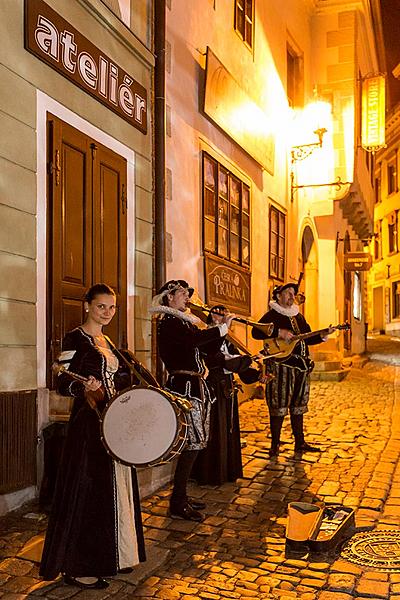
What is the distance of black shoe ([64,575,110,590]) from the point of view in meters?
3.77

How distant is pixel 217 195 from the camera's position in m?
9.55

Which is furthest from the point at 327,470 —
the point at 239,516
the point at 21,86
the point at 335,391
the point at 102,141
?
the point at 335,391

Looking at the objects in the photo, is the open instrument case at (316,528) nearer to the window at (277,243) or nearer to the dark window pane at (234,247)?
the dark window pane at (234,247)

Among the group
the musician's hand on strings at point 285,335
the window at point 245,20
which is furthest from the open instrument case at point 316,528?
the window at point 245,20

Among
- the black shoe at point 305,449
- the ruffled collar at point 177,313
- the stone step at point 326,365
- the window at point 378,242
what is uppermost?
the window at point 378,242

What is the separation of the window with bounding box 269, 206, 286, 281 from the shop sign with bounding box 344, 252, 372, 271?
5.79m

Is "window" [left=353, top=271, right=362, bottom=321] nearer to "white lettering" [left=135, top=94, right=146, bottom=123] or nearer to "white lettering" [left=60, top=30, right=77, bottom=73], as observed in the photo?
"white lettering" [left=135, top=94, right=146, bottom=123]

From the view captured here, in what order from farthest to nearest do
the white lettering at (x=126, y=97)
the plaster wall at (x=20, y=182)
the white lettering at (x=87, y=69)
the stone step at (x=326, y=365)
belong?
the stone step at (x=326, y=365) < the white lettering at (x=126, y=97) < the white lettering at (x=87, y=69) < the plaster wall at (x=20, y=182)

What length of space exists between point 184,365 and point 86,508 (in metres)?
1.55

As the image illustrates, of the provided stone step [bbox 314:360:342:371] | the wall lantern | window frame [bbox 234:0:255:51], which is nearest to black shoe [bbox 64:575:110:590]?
window frame [bbox 234:0:255:51]

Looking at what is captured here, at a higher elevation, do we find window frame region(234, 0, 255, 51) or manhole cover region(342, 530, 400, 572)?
window frame region(234, 0, 255, 51)

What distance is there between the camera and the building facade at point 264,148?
337 inches

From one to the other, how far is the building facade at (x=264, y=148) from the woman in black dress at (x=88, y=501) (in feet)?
13.4

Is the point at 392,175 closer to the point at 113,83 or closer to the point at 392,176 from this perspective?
the point at 392,176
